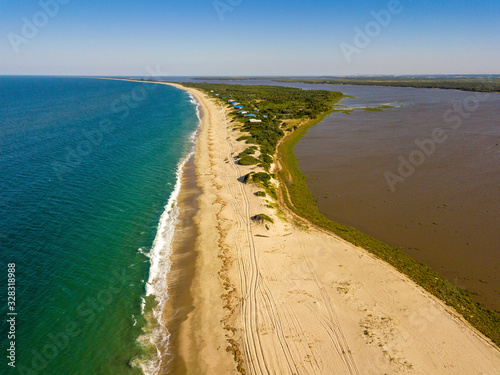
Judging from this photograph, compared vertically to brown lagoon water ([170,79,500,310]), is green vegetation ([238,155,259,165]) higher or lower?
higher

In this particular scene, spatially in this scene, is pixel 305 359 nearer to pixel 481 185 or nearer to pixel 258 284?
pixel 258 284

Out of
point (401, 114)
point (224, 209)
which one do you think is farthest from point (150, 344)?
point (401, 114)
